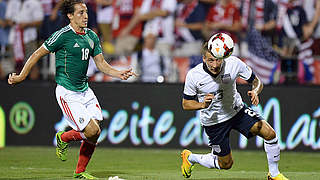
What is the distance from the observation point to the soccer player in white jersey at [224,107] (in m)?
9.69

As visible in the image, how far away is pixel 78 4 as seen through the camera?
10.2m

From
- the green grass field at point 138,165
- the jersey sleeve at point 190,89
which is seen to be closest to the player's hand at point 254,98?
the jersey sleeve at point 190,89

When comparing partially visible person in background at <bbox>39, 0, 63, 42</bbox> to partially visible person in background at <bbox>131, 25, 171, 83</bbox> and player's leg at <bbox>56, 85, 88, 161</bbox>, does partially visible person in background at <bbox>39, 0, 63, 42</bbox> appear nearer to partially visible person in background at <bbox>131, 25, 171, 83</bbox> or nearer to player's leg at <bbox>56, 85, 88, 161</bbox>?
partially visible person in background at <bbox>131, 25, 171, 83</bbox>

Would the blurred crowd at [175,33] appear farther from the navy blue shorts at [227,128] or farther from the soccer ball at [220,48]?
the soccer ball at [220,48]

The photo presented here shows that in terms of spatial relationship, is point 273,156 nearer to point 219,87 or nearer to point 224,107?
point 224,107

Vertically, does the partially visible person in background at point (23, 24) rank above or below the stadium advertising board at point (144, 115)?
above

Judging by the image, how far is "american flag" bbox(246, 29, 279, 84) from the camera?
1595cm

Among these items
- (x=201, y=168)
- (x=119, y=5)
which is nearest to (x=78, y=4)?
(x=201, y=168)

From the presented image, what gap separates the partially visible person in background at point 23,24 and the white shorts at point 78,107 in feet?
20.7

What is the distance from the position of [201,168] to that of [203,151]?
2.79 meters

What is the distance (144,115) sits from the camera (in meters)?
16.6

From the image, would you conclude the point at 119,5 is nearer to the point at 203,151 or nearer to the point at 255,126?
the point at 203,151

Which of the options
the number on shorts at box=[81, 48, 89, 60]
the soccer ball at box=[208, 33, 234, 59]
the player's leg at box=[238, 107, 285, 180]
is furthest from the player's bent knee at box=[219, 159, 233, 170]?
the number on shorts at box=[81, 48, 89, 60]

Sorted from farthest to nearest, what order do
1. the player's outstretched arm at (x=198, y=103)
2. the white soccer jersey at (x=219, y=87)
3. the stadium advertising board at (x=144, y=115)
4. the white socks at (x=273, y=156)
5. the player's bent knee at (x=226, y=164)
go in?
the stadium advertising board at (x=144, y=115)
the player's bent knee at (x=226, y=164)
the white soccer jersey at (x=219, y=87)
the white socks at (x=273, y=156)
the player's outstretched arm at (x=198, y=103)
